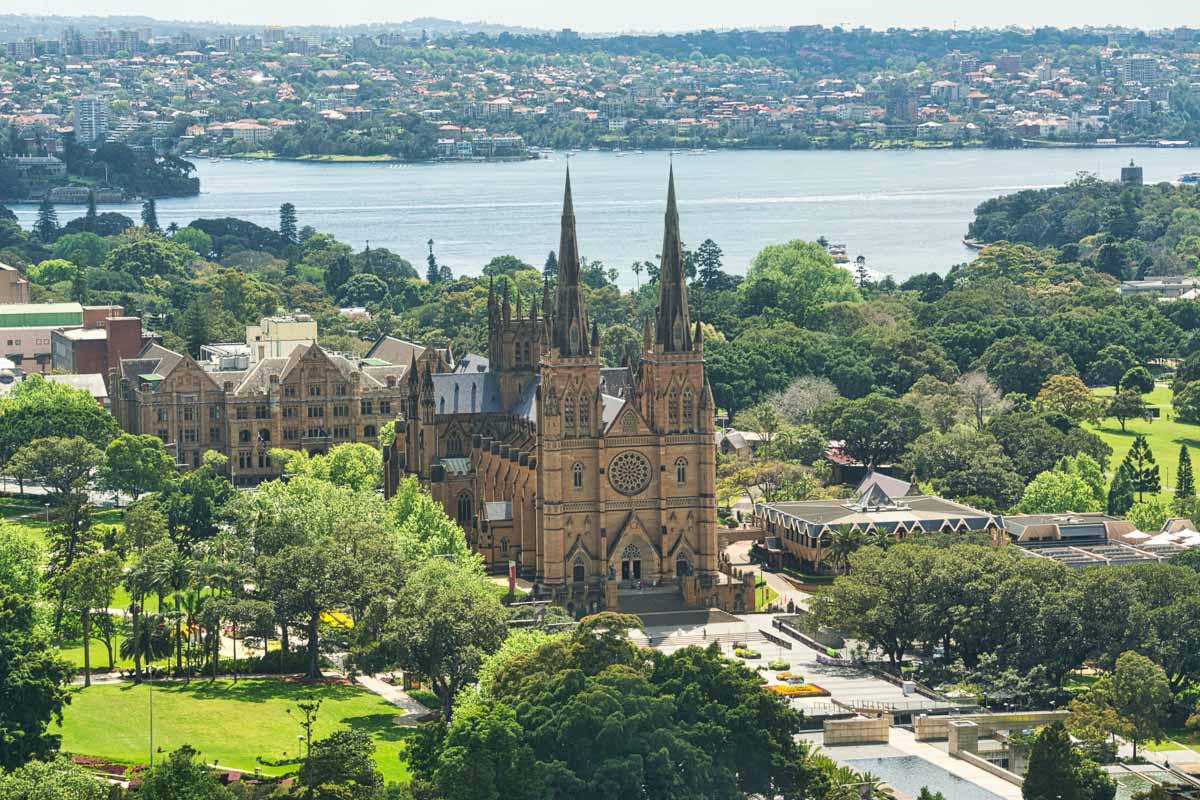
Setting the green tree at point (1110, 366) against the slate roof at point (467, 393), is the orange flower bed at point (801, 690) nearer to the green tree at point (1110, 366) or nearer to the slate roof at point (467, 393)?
the slate roof at point (467, 393)

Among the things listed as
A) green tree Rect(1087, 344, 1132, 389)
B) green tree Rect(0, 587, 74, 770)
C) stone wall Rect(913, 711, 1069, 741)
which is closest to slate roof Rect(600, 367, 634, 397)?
stone wall Rect(913, 711, 1069, 741)

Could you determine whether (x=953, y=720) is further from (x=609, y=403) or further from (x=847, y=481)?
(x=847, y=481)

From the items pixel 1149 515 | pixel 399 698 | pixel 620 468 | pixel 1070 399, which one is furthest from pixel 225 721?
pixel 1070 399

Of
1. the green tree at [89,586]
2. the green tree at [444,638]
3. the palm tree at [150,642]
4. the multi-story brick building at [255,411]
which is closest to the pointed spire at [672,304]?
the green tree at [444,638]

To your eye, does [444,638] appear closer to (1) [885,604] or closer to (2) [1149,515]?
(1) [885,604]

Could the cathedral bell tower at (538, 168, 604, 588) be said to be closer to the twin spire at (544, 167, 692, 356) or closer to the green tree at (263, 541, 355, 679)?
the twin spire at (544, 167, 692, 356)

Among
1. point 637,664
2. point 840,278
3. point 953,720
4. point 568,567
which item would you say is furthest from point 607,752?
point 840,278
